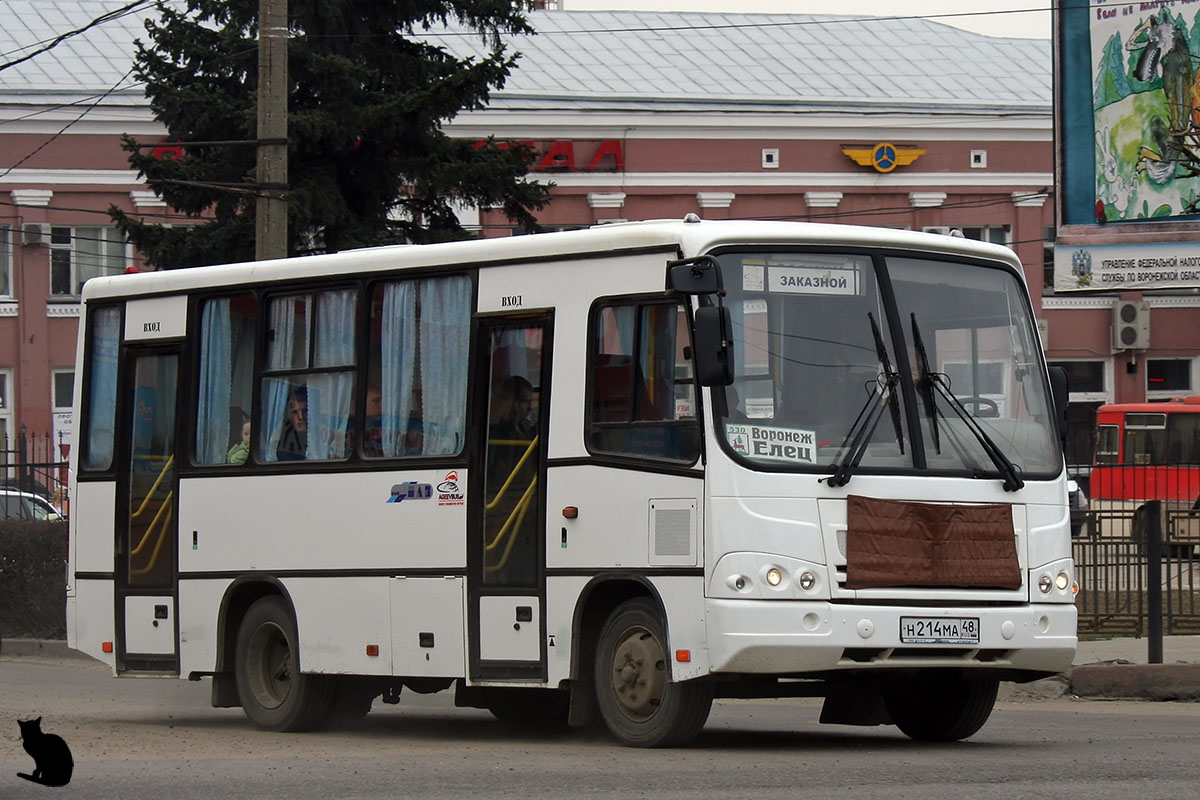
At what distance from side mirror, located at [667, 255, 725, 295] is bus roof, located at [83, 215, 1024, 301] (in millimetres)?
269

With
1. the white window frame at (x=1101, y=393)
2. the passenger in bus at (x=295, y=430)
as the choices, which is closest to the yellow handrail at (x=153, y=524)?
the passenger in bus at (x=295, y=430)

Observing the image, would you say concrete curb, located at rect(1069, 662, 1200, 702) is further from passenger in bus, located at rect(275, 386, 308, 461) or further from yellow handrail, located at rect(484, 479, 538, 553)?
passenger in bus, located at rect(275, 386, 308, 461)

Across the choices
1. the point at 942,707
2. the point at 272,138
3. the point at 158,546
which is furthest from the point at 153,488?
the point at 272,138

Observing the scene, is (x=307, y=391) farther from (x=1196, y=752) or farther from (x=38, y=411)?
(x=38, y=411)

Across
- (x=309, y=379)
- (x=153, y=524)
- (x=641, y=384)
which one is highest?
(x=309, y=379)

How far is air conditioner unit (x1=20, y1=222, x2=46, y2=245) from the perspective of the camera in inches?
1849

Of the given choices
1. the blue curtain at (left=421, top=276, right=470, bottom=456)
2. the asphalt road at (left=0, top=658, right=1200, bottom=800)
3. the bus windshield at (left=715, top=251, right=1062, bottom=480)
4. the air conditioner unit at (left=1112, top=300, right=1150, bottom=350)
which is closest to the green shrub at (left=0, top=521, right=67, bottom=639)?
the asphalt road at (left=0, top=658, right=1200, bottom=800)

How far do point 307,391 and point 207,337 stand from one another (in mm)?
1218

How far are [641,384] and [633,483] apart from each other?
0.53 meters

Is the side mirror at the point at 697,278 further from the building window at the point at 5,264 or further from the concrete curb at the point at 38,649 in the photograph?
the building window at the point at 5,264

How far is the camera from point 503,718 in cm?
1411

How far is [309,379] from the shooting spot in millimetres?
13586

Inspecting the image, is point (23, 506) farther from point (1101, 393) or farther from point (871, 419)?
point (1101, 393)

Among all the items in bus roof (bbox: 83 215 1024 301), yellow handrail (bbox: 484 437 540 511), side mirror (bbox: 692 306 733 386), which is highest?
bus roof (bbox: 83 215 1024 301)
